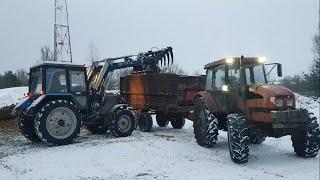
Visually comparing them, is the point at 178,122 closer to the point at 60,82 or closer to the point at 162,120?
the point at 162,120

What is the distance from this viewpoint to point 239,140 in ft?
37.2

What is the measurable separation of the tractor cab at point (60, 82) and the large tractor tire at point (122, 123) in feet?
3.58

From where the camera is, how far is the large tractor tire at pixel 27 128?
1472 cm

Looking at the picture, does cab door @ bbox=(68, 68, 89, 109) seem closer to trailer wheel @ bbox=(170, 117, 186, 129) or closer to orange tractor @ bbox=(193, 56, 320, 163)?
orange tractor @ bbox=(193, 56, 320, 163)

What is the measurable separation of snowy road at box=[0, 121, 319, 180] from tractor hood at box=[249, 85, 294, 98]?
67.2 inches

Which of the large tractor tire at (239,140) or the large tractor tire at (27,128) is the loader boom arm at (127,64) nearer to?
the large tractor tire at (27,128)

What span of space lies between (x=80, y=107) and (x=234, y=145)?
19.3 ft

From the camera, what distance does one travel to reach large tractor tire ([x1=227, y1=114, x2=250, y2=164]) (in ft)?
37.1

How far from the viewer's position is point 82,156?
11.8m

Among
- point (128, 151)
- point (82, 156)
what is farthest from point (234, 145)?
point (82, 156)

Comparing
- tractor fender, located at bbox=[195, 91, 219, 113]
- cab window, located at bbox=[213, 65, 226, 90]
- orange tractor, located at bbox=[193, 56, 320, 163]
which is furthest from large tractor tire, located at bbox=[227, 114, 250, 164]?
cab window, located at bbox=[213, 65, 226, 90]

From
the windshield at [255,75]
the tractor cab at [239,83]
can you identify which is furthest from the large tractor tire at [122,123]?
the windshield at [255,75]

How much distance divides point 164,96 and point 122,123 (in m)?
2.47

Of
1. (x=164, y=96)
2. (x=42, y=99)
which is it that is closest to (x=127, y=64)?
(x=164, y=96)
